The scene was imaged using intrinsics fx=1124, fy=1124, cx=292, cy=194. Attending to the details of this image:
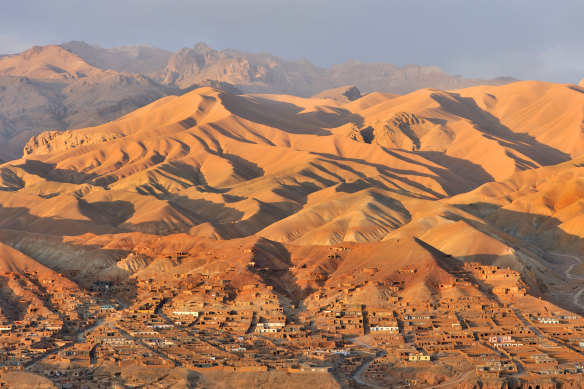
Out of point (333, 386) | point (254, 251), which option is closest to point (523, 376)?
point (333, 386)

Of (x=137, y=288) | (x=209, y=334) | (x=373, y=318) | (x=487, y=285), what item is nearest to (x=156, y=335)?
(x=209, y=334)

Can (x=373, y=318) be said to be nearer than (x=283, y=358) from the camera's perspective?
No

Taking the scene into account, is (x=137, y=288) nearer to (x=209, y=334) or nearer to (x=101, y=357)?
(x=209, y=334)

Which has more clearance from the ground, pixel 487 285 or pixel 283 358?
pixel 283 358

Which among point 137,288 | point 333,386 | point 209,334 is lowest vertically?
point 137,288

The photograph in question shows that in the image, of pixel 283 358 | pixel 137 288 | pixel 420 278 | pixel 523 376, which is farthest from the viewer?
pixel 137 288

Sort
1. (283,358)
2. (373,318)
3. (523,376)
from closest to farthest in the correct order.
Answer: (523,376)
(283,358)
(373,318)
